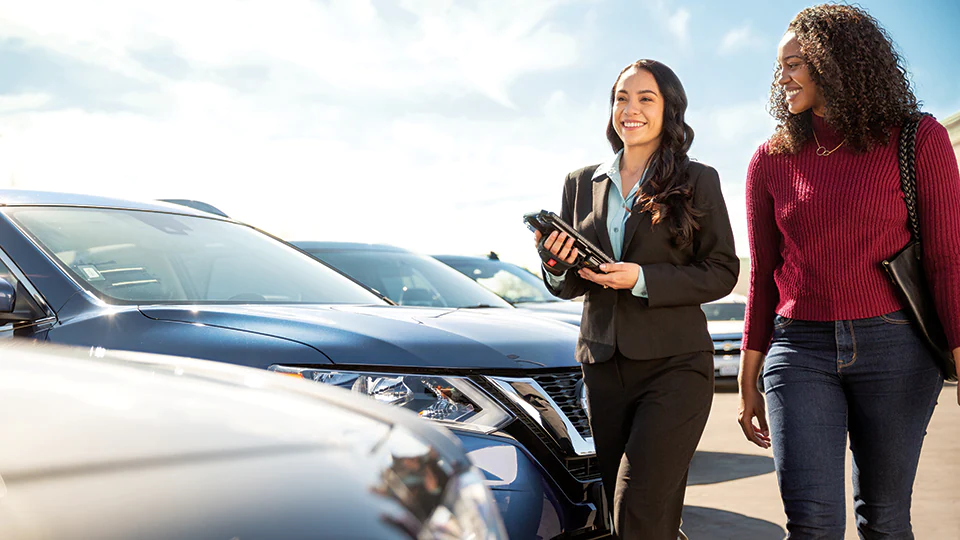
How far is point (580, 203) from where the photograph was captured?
9.98 feet

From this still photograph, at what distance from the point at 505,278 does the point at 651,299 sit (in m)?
6.07

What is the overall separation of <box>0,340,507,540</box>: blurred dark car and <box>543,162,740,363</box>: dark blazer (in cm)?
133

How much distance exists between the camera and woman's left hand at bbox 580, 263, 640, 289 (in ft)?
8.74

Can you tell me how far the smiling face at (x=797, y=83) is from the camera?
8.77 feet

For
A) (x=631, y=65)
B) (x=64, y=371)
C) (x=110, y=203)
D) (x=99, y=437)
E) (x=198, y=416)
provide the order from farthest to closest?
1. (x=110, y=203)
2. (x=631, y=65)
3. (x=64, y=371)
4. (x=198, y=416)
5. (x=99, y=437)

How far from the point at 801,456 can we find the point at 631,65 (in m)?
1.34

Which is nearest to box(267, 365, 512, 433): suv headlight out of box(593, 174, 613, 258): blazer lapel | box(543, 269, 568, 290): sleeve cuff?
box(543, 269, 568, 290): sleeve cuff

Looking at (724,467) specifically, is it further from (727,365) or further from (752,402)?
(727,365)

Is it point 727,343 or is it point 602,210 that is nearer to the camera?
point 602,210

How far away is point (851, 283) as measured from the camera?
98.8 inches

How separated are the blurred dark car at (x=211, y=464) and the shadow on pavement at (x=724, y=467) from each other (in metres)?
4.81

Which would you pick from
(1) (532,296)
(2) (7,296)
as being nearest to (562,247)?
(2) (7,296)

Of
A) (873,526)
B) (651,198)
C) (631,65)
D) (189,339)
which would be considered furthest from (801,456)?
(189,339)

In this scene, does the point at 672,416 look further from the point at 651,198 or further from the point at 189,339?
the point at 189,339
